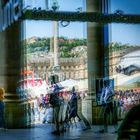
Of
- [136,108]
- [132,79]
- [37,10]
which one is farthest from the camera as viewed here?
[132,79]

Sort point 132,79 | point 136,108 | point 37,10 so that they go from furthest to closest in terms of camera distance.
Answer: point 132,79, point 37,10, point 136,108

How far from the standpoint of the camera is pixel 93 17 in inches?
341

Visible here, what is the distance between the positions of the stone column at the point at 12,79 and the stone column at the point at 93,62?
1.00 m

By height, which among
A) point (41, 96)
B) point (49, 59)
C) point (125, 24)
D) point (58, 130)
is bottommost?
point (58, 130)

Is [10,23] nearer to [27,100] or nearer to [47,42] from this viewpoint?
[47,42]

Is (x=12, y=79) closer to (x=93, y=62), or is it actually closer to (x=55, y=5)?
(x=93, y=62)

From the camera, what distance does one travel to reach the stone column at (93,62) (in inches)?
354

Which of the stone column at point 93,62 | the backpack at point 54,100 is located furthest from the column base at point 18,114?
the stone column at point 93,62

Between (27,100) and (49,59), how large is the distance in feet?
2.65

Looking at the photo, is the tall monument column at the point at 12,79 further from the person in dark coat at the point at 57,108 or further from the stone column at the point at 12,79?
the person in dark coat at the point at 57,108

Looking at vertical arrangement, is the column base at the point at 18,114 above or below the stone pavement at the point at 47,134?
above

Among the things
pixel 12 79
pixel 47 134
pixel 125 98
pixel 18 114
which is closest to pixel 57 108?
pixel 47 134

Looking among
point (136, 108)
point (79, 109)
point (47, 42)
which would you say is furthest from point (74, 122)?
point (136, 108)

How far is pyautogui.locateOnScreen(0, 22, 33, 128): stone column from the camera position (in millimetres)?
8961
